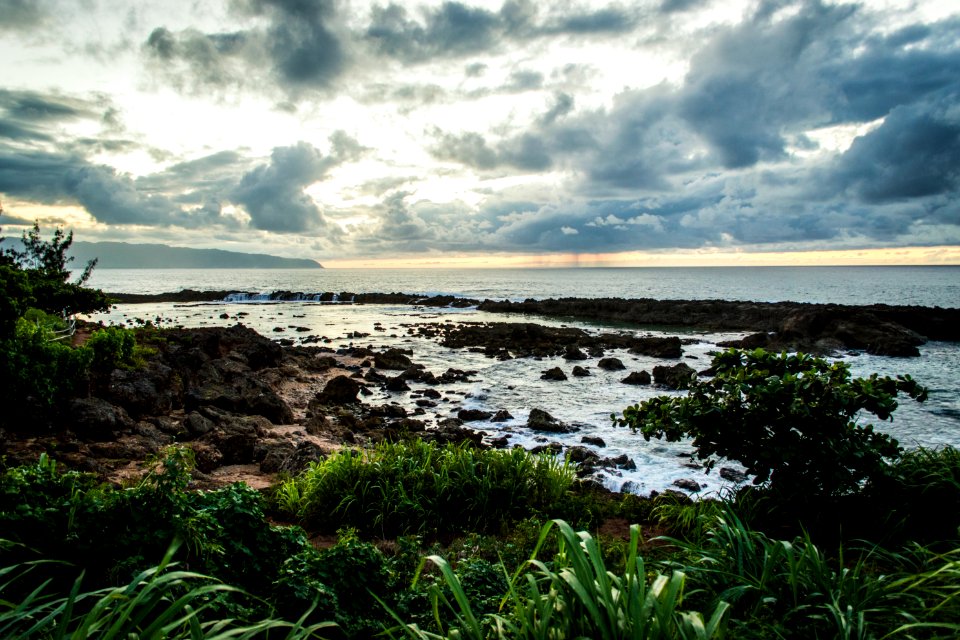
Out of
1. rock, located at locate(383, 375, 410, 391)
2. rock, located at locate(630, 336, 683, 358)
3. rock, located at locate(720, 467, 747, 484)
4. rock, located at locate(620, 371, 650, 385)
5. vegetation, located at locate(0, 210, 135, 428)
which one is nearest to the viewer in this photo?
vegetation, located at locate(0, 210, 135, 428)

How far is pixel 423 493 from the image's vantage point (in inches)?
262

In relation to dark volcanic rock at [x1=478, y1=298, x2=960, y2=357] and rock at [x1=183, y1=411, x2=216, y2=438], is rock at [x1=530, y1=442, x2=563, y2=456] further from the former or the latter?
dark volcanic rock at [x1=478, y1=298, x2=960, y2=357]

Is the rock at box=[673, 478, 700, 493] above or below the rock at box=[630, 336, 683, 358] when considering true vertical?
below

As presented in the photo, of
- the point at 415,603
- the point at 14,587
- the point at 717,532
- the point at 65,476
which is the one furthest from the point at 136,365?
the point at 717,532

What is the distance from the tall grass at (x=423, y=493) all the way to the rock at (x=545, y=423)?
6.33 meters

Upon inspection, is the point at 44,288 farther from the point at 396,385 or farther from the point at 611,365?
the point at 611,365

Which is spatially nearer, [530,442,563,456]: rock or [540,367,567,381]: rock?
[530,442,563,456]: rock

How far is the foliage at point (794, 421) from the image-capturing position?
471cm

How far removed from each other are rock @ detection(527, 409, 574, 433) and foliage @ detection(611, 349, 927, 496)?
8.74m

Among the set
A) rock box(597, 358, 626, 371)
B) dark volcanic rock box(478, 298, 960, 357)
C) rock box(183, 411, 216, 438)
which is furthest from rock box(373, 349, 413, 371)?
dark volcanic rock box(478, 298, 960, 357)

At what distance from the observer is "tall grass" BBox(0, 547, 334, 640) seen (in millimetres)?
2117

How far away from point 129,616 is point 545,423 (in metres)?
12.1

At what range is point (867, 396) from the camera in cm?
472

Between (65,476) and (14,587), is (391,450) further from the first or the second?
(14,587)
